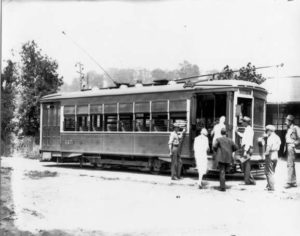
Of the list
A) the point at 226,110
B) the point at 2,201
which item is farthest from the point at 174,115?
the point at 2,201

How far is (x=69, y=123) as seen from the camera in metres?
17.7

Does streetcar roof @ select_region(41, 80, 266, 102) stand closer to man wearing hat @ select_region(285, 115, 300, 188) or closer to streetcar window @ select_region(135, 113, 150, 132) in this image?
streetcar window @ select_region(135, 113, 150, 132)

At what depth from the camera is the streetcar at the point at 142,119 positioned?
13.3 m

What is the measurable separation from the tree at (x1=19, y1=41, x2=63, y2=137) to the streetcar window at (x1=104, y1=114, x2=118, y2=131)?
6.80 m

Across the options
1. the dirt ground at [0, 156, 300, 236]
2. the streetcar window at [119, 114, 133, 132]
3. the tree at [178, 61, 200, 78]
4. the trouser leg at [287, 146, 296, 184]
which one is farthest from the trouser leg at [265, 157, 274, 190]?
the tree at [178, 61, 200, 78]

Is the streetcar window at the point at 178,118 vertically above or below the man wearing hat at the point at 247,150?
above

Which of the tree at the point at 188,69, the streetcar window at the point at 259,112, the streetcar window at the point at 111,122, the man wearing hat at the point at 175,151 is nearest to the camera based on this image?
the man wearing hat at the point at 175,151

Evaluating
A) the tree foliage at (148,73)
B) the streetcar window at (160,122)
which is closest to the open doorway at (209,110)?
the streetcar window at (160,122)

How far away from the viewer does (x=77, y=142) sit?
1731cm

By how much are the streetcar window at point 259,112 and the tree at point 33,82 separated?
11.8 meters

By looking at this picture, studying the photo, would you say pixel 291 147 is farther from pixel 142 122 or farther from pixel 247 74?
pixel 247 74

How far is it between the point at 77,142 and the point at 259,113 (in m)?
7.05

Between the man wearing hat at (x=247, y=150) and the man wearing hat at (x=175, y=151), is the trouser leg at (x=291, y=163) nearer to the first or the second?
the man wearing hat at (x=247, y=150)

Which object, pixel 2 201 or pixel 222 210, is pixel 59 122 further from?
pixel 222 210
